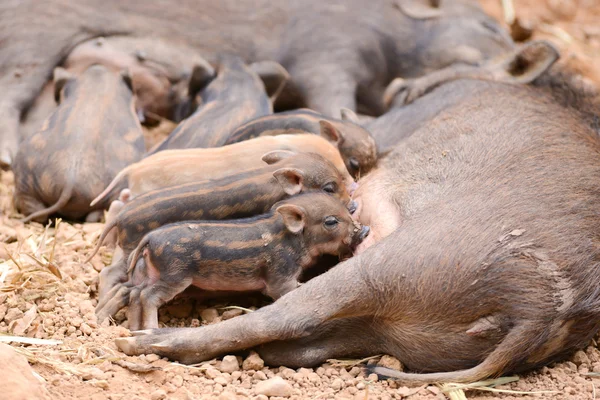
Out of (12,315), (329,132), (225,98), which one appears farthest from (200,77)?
(12,315)

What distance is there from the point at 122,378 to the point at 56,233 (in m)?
1.08

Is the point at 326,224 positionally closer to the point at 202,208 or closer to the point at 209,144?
the point at 202,208

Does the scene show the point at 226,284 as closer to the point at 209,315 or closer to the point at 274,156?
the point at 209,315

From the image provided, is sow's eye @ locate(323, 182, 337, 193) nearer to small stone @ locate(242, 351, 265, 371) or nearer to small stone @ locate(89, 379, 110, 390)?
small stone @ locate(242, 351, 265, 371)

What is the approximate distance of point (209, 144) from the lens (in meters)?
3.82

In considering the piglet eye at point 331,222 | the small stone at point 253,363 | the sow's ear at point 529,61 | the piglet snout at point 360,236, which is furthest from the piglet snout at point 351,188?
the sow's ear at point 529,61

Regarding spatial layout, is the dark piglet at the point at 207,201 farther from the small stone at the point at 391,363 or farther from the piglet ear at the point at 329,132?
the small stone at the point at 391,363

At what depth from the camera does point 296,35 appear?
5074mm

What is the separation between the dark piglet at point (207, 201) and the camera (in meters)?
2.99

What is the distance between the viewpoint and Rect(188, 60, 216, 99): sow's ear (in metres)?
4.38

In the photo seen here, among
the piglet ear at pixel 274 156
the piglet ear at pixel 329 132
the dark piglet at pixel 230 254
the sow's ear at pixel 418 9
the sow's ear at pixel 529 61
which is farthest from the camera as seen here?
the sow's ear at pixel 418 9

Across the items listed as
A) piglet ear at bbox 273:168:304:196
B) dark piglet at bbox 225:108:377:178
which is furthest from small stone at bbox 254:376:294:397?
dark piglet at bbox 225:108:377:178

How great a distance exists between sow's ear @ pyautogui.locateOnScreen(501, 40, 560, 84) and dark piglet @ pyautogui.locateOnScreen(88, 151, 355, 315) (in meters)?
1.59

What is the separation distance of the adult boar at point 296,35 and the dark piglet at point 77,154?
26.1 inches
